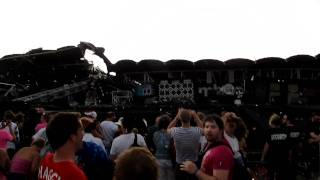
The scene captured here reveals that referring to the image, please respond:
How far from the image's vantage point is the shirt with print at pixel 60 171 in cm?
387

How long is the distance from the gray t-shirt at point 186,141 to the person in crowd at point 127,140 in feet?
2.03

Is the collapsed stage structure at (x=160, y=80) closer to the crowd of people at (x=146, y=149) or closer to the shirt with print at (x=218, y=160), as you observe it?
the crowd of people at (x=146, y=149)

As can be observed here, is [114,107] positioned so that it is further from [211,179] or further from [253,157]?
[211,179]

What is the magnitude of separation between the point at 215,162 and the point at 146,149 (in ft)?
6.01

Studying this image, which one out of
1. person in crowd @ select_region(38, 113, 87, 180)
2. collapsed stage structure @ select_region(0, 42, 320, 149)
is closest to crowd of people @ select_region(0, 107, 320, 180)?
person in crowd @ select_region(38, 113, 87, 180)

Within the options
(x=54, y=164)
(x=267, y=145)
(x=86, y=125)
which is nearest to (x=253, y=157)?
(x=267, y=145)

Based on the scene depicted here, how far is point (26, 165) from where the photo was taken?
657 centimetres

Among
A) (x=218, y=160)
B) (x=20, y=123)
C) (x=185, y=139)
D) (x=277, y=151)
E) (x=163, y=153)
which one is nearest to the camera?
(x=218, y=160)

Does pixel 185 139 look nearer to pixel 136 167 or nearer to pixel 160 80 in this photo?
pixel 136 167

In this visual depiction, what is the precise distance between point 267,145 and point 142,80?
29.4 meters

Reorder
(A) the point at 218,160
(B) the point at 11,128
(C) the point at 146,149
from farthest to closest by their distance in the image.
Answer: (B) the point at 11,128 < (A) the point at 218,160 < (C) the point at 146,149

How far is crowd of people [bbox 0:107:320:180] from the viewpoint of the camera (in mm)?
3990

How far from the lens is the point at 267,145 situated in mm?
10852

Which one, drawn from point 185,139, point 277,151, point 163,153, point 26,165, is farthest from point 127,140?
point 277,151
